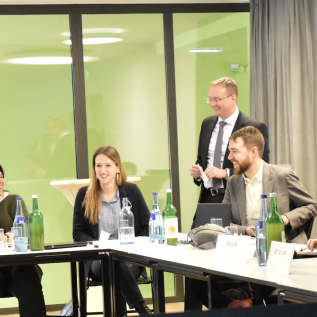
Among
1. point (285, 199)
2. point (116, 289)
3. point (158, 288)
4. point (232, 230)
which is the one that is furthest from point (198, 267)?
point (285, 199)

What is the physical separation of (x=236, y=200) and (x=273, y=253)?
122 centimetres

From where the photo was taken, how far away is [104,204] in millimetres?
3379

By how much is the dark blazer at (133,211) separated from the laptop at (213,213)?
645 millimetres

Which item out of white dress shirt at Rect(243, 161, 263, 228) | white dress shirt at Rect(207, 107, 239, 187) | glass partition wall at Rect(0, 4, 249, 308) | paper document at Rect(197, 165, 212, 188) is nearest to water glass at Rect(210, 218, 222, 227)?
white dress shirt at Rect(243, 161, 263, 228)

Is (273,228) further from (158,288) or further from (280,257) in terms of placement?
(158,288)

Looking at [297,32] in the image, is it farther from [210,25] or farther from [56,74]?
[56,74]

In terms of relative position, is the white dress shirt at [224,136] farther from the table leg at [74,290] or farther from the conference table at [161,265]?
the table leg at [74,290]

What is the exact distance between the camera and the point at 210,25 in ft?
16.6

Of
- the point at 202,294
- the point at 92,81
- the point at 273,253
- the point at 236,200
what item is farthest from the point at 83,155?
the point at 273,253

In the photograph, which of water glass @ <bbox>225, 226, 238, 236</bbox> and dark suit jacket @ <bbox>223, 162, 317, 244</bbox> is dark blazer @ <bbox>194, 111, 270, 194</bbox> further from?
water glass @ <bbox>225, 226, 238, 236</bbox>

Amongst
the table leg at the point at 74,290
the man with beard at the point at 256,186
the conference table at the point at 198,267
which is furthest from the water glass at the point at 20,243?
the man with beard at the point at 256,186

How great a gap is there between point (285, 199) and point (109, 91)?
8.13 feet

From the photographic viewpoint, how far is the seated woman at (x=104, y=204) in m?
3.29

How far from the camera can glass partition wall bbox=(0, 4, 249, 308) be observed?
4.79 meters
